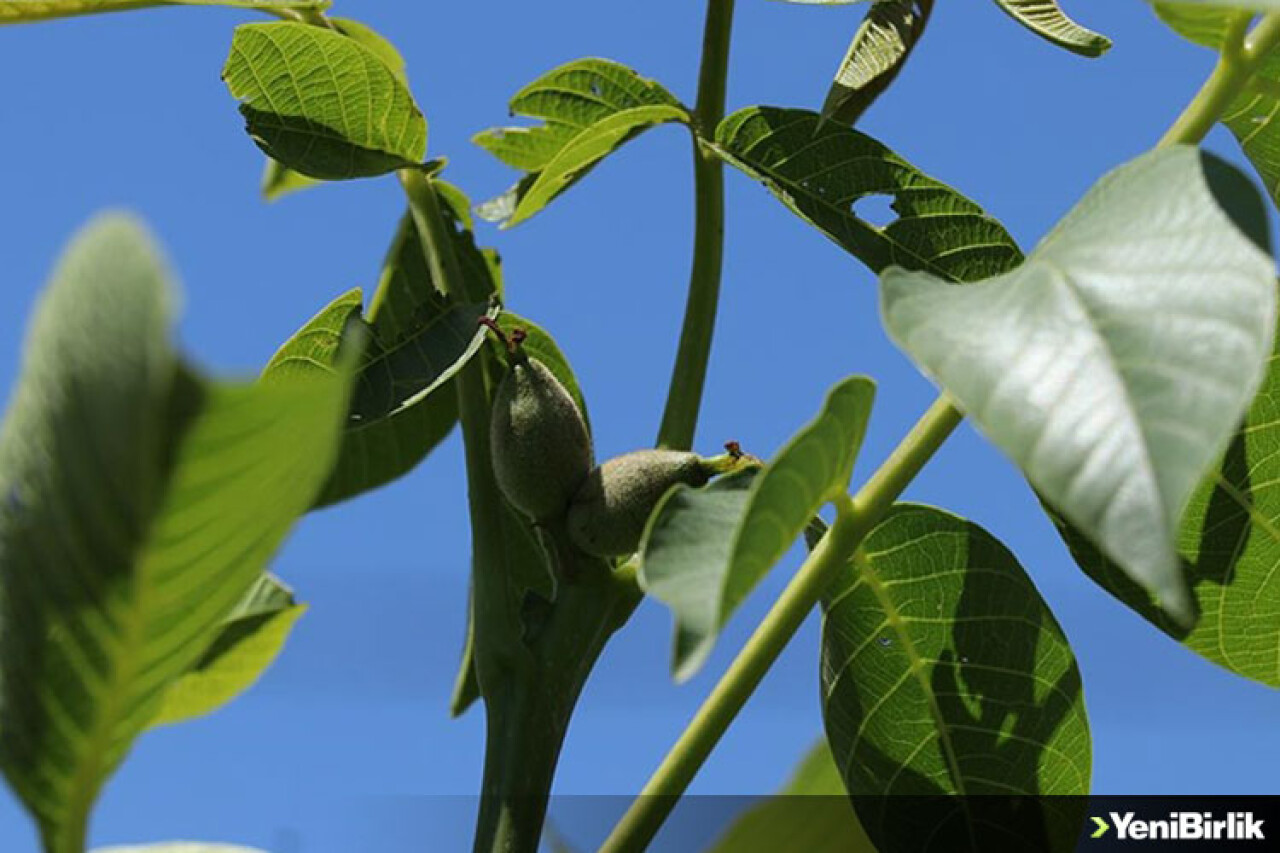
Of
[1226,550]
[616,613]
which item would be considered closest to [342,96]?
[616,613]

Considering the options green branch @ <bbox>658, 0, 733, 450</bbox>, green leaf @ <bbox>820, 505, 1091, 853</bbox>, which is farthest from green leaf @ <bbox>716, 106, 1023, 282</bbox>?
green leaf @ <bbox>820, 505, 1091, 853</bbox>

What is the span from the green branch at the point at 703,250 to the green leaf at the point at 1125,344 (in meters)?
0.32

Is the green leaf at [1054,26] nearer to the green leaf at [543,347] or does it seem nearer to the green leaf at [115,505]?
the green leaf at [543,347]

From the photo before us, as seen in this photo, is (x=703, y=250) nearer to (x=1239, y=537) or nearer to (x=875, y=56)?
(x=875, y=56)

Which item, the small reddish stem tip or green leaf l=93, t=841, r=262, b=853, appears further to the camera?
→ the small reddish stem tip

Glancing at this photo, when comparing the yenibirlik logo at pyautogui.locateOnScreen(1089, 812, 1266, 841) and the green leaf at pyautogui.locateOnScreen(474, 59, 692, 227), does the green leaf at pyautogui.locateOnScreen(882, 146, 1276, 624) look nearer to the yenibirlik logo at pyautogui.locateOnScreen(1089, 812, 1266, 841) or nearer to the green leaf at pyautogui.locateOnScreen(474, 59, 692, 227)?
the green leaf at pyautogui.locateOnScreen(474, 59, 692, 227)

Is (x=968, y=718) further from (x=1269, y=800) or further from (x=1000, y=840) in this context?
(x=1269, y=800)

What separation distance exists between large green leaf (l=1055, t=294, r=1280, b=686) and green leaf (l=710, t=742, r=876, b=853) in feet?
0.64

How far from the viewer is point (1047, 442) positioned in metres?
0.51

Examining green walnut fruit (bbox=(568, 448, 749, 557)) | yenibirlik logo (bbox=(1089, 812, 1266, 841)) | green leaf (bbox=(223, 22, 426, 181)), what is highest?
green leaf (bbox=(223, 22, 426, 181))

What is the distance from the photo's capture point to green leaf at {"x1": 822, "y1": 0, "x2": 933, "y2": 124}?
1.00m

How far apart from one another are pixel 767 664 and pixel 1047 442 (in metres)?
0.29

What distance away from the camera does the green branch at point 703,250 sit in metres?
0.94

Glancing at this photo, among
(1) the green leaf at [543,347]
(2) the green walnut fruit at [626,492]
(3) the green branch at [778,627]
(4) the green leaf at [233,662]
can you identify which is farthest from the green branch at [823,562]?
(1) the green leaf at [543,347]
